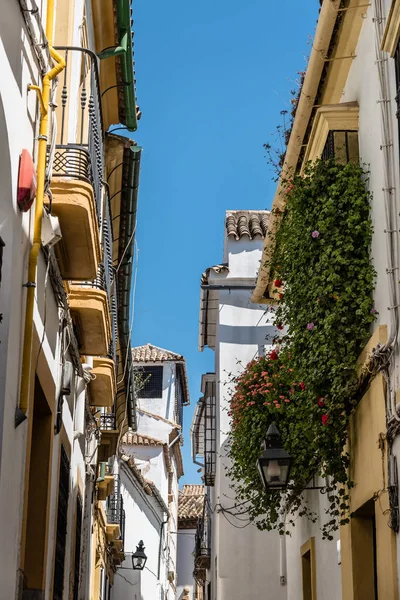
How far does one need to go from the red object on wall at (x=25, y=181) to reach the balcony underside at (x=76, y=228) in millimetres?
1129

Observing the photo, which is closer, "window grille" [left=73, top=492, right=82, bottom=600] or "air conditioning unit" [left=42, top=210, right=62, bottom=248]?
"air conditioning unit" [left=42, top=210, right=62, bottom=248]

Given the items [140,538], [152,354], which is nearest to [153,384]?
[152,354]

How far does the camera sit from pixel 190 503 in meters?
48.8

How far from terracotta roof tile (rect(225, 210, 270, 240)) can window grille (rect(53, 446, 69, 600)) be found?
1122 cm

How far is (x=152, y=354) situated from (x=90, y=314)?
33290mm

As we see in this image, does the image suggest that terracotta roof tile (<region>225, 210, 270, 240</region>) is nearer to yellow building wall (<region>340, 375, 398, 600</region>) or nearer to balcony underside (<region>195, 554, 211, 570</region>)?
balcony underside (<region>195, 554, 211, 570</region>)

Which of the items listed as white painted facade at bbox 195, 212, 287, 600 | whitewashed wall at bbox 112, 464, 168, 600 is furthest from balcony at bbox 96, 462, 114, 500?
whitewashed wall at bbox 112, 464, 168, 600

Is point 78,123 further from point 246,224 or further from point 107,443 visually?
point 246,224

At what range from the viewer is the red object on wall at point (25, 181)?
20.5 feet

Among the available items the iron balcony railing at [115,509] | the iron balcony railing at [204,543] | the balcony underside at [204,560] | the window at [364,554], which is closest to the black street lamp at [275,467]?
the window at [364,554]

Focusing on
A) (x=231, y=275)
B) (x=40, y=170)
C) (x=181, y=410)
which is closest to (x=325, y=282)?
(x=40, y=170)

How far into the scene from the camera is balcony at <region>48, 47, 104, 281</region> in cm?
752

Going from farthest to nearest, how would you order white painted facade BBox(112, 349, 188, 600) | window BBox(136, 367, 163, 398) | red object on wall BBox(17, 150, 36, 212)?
1. window BBox(136, 367, 163, 398)
2. white painted facade BBox(112, 349, 188, 600)
3. red object on wall BBox(17, 150, 36, 212)

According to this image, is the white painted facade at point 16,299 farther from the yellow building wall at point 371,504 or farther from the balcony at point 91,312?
the yellow building wall at point 371,504
